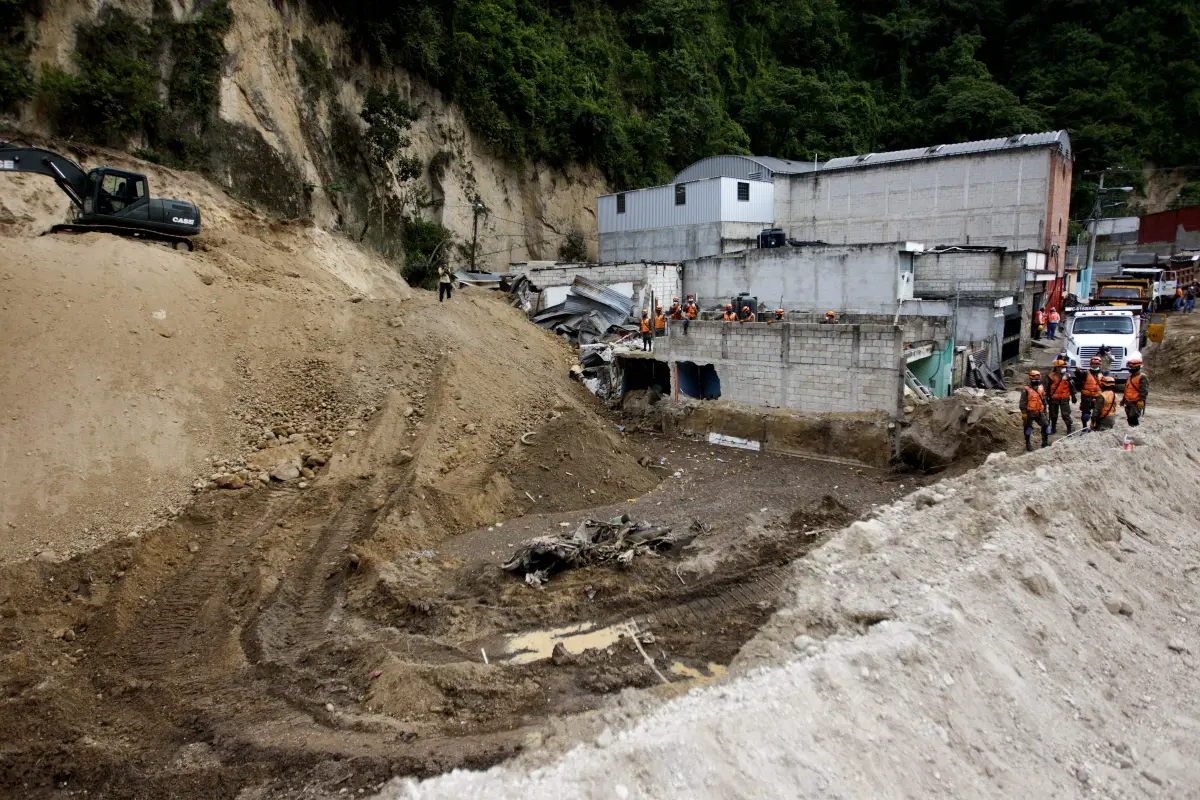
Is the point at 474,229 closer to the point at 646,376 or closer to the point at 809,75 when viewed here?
the point at 646,376

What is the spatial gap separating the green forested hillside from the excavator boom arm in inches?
602

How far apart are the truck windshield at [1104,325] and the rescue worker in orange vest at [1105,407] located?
7.47 metres

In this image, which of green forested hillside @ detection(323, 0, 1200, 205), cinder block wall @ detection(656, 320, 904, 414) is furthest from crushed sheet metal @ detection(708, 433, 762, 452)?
green forested hillside @ detection(323, 0, 1200, 205)

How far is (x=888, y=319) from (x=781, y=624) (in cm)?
1452

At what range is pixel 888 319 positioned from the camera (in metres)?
19.1

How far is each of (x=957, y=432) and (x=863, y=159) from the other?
81.5 ft

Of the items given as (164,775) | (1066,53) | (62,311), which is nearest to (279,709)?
(164,775)

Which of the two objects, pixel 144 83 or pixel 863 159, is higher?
pixel 144 83

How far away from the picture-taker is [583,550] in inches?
364

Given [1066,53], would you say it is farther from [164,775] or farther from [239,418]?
[164,775]

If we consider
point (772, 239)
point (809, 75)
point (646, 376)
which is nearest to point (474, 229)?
point (772, 239)

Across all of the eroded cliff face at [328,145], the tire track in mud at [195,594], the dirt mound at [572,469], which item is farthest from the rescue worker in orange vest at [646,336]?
the eroded cliff face at [328,145]

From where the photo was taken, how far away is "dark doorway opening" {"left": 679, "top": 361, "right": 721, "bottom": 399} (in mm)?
17156

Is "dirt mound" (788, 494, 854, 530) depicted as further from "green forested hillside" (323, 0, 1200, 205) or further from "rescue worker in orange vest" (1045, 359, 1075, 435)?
"green forested hillside" (323, 0, 1200, 205)
